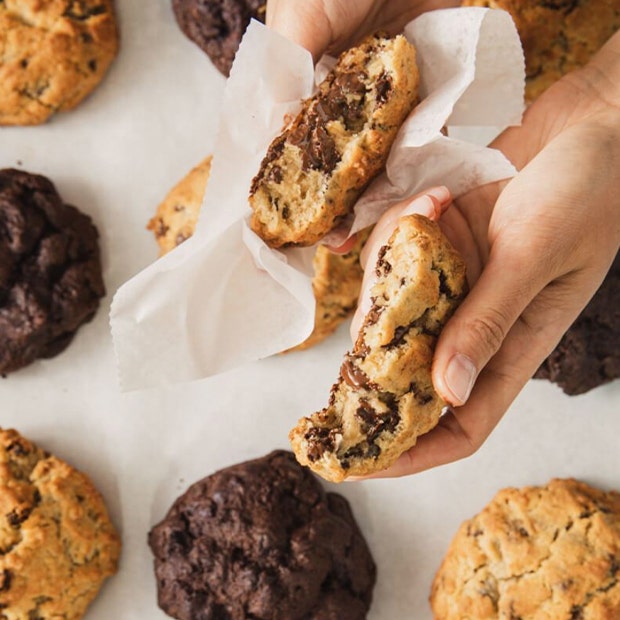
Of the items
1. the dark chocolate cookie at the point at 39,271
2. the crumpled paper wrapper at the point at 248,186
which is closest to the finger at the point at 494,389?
the crumpled paper wrapper at the point at 248,186

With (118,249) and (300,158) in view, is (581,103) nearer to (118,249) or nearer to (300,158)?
(300,158)

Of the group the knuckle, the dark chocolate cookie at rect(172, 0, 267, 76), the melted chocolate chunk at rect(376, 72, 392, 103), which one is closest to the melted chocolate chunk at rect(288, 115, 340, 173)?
the melted chocolate chunk at rect(376, 72, 392, 103)

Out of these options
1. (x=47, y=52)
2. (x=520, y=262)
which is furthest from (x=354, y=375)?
(x=47, y=52)

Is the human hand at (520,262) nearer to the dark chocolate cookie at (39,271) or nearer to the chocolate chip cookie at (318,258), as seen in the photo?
the chocolate chip cookie at (318,258)

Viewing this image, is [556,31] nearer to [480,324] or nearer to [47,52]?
[480,324]

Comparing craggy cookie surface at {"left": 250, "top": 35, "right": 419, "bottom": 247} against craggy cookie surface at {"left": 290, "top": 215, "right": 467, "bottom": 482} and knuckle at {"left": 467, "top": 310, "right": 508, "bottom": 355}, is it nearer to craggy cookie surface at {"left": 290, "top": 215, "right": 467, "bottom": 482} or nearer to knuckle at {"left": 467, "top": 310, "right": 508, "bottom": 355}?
craggy cookie surface at {"left": 290, "top": 215, "right": 467, "bottom": 482}

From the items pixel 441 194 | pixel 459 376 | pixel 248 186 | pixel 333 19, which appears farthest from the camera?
pixel 333 19
